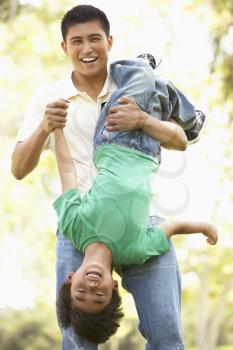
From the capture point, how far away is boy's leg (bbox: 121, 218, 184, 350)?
268 cm

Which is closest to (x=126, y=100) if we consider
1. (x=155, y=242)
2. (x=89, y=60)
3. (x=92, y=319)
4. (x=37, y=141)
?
(x=89, y=60)

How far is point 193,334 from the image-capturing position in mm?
12156

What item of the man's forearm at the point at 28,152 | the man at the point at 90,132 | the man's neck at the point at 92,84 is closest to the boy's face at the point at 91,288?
the man at the point at 90,132

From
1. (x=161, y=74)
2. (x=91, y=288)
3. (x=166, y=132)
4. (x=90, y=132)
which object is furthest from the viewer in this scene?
(x=161, y=74)

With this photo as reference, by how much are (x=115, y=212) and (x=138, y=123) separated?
12.2 inches

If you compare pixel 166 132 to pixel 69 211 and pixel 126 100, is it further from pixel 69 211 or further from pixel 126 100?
pixel 69 211

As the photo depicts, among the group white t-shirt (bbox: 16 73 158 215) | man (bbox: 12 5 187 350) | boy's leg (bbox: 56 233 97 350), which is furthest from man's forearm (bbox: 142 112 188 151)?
boy's leg (bbox: 56 233 97 350)

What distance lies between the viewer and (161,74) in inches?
376

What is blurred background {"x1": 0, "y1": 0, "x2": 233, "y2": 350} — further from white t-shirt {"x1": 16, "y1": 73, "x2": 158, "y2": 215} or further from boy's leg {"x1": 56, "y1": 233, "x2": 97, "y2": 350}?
boy's leg {"x1": 56, "y1": 233, "x2": 97, "y2": 350}

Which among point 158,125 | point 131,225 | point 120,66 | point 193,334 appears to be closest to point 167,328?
point 131,225

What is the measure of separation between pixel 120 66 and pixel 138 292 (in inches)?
31.8

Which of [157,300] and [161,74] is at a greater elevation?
→ [161,74]

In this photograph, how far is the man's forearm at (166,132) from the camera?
2.70 metres

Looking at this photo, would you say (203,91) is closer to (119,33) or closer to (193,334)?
(119,33)
